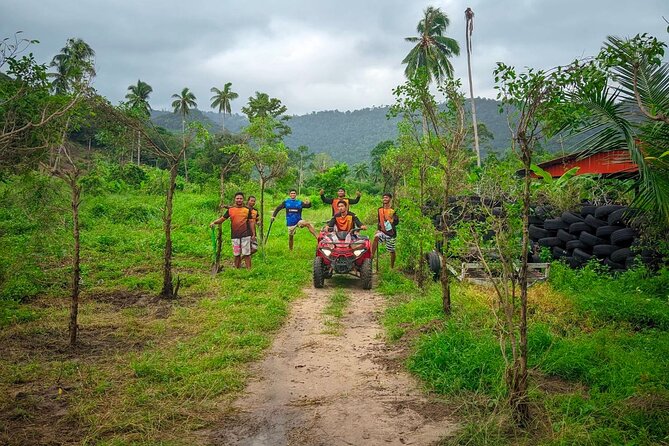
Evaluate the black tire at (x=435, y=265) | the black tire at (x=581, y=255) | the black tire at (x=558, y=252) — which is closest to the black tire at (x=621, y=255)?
the black tire at (x=581, y=255)

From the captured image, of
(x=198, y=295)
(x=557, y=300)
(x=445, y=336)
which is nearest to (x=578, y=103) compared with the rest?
(x=445, y=336)

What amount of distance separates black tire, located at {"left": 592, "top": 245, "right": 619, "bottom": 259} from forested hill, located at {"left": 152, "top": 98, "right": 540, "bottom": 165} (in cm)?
9016

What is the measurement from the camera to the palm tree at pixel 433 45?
1256 inches

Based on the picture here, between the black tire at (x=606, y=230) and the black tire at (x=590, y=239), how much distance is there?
0.08 m

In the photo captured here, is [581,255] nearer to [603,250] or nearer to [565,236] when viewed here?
[603,250]

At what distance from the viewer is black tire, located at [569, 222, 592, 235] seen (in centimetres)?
885

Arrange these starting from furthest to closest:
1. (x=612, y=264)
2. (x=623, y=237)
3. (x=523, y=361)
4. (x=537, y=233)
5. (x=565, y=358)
A: (x=537, y=233)
(x=612, y=264)
(x=623, y=237)
(x=565, y=358)
(x=523, y=361)

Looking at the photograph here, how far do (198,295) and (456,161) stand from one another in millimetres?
5036

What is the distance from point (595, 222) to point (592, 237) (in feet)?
0.93

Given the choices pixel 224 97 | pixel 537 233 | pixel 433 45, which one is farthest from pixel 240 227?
pixel 224 97

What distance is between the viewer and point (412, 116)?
27.5 ft

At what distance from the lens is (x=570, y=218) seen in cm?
930

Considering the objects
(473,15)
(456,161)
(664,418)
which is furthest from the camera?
(473,15)

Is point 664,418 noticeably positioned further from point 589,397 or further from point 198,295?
point 198,295
